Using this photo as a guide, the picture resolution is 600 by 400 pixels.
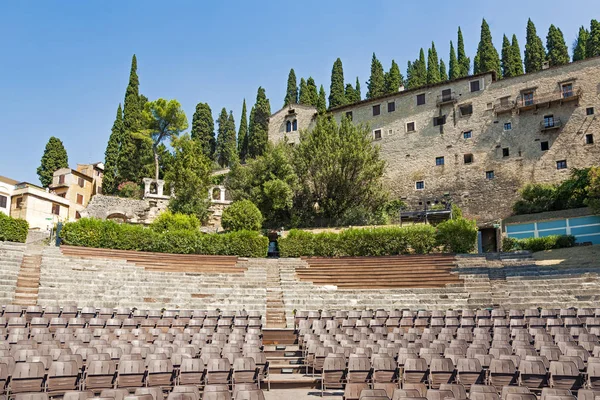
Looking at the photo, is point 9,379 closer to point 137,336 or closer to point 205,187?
point 137,336

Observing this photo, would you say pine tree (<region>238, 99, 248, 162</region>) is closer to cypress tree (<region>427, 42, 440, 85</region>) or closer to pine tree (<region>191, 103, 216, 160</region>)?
pine tree (<region>191, 103, 216, 160</region>)

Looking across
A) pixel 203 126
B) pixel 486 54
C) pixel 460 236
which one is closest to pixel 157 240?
pixel 460 236

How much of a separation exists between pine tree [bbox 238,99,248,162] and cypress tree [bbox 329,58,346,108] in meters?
14.7

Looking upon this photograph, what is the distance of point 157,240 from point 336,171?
17113mm

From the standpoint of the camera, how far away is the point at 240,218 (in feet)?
117

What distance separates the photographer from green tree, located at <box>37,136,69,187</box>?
56.8 meters

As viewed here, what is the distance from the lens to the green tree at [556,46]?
59.3 metres

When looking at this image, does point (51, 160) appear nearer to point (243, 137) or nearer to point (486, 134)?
point (243, 137)

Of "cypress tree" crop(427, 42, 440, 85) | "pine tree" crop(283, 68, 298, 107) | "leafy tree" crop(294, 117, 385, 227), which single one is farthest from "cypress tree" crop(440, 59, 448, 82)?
"leafy tree" crop(294, 117, 385, 227)

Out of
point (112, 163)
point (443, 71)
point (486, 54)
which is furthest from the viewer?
point (443, 71)

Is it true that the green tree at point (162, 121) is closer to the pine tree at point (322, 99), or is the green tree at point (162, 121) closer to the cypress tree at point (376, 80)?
the pine tree at point (322, 99)

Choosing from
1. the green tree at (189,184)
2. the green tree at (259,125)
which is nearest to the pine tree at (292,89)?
the green tree at (259,125)

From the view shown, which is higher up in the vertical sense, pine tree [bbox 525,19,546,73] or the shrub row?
pine tree [bbox 525,19,546,73]

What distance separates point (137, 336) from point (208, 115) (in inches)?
2429
